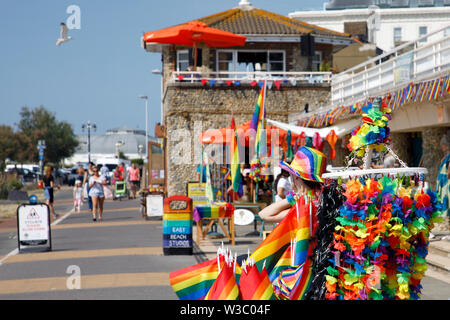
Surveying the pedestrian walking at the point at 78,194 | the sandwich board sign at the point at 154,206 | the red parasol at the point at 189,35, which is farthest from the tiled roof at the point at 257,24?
the sandwich board sign at the point at 154,206

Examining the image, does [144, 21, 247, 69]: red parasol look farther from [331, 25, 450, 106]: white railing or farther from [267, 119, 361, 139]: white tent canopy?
[267, 119, 361, 139]: white tent canopy

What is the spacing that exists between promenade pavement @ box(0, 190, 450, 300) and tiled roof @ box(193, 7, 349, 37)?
15670 millimetres

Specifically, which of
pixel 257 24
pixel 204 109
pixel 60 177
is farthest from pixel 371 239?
pixel 60 177

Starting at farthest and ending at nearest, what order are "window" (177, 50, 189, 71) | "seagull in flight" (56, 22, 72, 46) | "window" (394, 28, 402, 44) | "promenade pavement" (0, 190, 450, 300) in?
"window" (394, 28, 402, 44)
"window" (177, 50, 189, 71)
"seagull in flight" (56, 22, 72, 46)
"promenade pavement" (0, 190, 450, 300)

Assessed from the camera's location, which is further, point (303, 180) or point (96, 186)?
point (96, 186)

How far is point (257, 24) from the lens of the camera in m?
31.9

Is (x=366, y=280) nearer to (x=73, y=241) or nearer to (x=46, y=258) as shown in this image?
(x=46, y=258)

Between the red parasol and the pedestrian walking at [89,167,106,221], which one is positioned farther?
the red parasol

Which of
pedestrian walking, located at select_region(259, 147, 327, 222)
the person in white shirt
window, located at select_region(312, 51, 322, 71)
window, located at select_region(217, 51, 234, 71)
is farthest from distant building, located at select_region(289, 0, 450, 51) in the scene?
pedestrian walking, located at select_region(259, 147, 327, 222)

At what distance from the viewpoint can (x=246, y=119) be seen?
81.2 ft

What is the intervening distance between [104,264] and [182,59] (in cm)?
2163

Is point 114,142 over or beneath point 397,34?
beneath

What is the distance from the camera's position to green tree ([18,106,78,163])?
71812mm

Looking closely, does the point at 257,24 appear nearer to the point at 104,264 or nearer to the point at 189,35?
the point at 189,35
